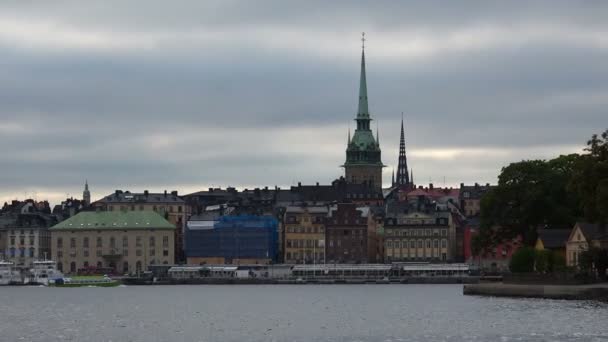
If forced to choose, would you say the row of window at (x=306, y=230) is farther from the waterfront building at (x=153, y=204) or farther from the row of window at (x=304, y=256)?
the waterfront building at (x=153, y=204)

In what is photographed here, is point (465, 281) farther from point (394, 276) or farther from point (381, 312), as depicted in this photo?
point (381, 312)

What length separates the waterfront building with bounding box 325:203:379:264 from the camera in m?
168

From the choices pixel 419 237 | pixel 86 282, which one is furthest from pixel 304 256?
pixel 86 282

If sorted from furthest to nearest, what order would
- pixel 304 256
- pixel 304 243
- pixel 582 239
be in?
pixel 304 256 < pixel 304 243 < pixel 582 239

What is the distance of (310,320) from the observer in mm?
74188

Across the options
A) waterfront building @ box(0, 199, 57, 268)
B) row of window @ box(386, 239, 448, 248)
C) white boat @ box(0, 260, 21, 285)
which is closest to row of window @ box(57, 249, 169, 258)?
waterfront building @ box(0, 199, 57, 268)

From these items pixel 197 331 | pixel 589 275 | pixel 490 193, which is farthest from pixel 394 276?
pixel 197 331

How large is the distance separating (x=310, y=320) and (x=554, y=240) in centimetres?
4479

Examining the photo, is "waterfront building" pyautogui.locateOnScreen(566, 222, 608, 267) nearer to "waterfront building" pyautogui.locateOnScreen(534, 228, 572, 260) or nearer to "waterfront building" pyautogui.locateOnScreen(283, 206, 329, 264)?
"waterfront building" pyautogui.locateOnScreen(534, 228, 572, 260)

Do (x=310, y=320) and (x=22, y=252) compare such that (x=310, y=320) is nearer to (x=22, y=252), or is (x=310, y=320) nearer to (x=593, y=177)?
(x=593, y=177)

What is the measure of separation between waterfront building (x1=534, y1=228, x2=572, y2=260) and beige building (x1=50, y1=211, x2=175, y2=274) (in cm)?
6034

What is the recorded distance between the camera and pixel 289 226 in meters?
170

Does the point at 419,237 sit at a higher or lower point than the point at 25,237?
lower

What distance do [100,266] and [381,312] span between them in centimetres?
9456
